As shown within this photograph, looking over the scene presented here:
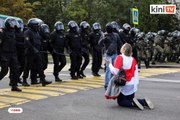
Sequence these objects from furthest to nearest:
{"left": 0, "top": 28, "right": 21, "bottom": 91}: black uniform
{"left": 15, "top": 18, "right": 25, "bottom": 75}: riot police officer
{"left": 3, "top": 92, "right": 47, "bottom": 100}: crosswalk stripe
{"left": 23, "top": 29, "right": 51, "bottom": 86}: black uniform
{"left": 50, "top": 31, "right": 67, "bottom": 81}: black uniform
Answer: {"left": 50, "top": 31, "right": 67, "bottom": 81}: black uniform → {"left": 15, "top": 18, "right": 25, "bottom": 75}: riot police officer → {"left": 23, "top": 29, "right": 51, "bottom": 86}: black uniform → {"left": 0, "top": 28, "right": 21, "bottom": 91}: black uniform → {"left": 3, "top": 92, "right": 47, "bottom": 100}: crosswalk stripe

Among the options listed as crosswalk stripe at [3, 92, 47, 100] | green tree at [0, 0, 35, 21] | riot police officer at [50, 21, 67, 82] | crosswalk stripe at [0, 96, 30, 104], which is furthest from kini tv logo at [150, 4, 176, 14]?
green tree at [0, 0, 35, 21]

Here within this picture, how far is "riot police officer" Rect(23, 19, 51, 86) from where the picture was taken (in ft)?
41.6

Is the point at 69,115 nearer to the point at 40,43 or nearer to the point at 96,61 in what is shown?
the point at 40,43

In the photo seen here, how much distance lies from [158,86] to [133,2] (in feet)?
105

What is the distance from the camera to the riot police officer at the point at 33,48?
12688 mm

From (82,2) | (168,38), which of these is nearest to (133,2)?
(82,2)

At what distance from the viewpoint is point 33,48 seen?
12.6m

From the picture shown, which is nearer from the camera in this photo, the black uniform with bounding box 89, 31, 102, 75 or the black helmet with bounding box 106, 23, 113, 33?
the black helmet with bounding box 106, 23, 113, 33

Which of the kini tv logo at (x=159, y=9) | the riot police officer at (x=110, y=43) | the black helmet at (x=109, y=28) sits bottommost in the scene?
the riot police officer at (x=110, y=43)

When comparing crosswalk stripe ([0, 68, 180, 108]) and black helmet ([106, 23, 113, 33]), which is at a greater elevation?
black helmet ([106, 23, 113, 33])

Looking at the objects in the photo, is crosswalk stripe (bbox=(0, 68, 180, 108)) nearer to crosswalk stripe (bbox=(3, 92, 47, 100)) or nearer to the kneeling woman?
crosswalk stripe (bbox=(3, 92, 47, 100))

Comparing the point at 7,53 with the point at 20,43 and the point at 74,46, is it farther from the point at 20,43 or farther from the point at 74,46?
the point at 74,46

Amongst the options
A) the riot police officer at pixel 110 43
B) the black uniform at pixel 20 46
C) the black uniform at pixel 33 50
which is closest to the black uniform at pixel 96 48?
the black uniform at pixel 20 46

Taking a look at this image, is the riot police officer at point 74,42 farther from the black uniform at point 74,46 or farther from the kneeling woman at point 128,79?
the kneeling woman at point 128,79
